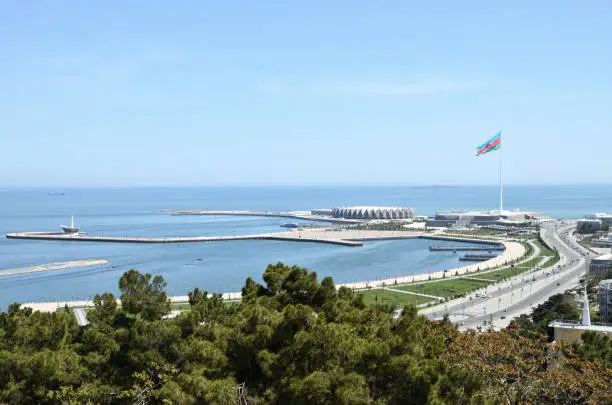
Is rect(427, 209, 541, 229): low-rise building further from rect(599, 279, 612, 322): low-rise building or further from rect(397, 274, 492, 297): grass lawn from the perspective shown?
rect(599, 279, 612, 322): low-rise building

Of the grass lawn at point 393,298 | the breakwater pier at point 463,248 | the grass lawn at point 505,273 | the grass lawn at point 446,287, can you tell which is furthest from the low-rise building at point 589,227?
the grass lawn at point 393,298

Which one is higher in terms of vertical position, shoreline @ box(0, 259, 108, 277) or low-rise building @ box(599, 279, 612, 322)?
low-rise building @ box(599, 279, 612, 322)

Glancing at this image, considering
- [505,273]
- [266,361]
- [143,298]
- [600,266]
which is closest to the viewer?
[266,361]

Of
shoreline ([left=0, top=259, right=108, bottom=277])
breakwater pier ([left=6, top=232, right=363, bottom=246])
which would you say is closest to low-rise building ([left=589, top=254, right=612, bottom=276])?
breakwater pier ([left=6, top=232, right=363, bottom=246])

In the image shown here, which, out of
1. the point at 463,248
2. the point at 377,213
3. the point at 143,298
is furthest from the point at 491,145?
the point at 143,298

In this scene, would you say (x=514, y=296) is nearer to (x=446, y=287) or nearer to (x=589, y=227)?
(x=446, y=287)
